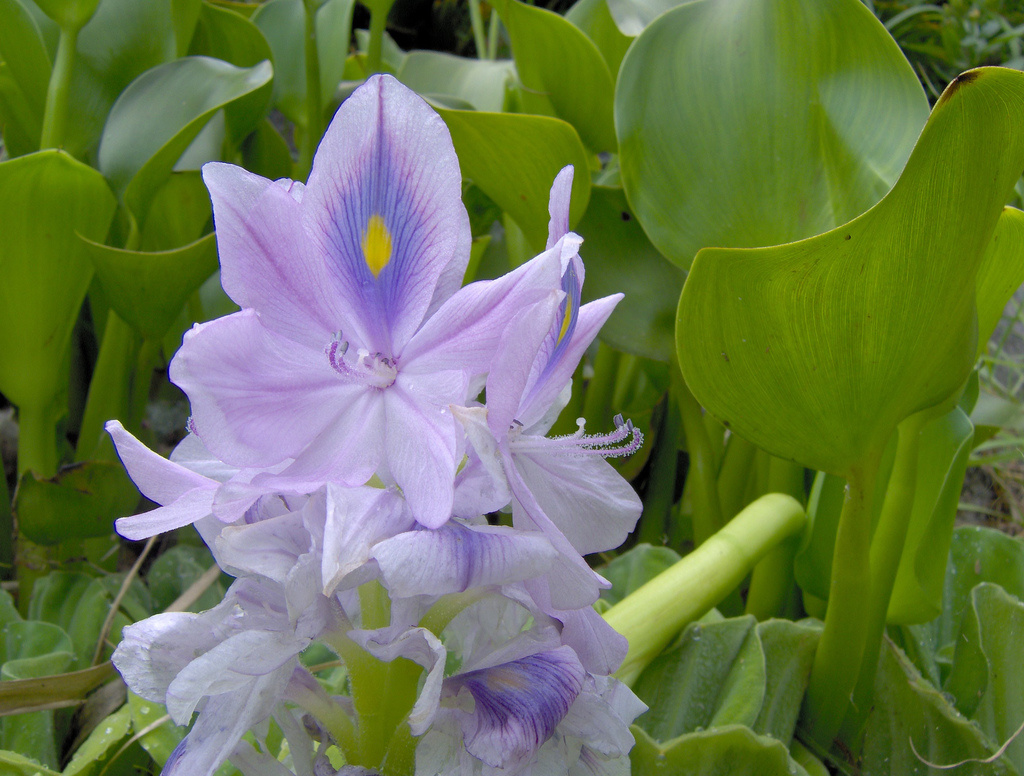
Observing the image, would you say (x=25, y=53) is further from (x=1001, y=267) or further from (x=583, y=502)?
(x=1001, y=267)

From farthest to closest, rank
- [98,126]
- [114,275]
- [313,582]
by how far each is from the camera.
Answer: [98,126] → [114,275] → [313,582]

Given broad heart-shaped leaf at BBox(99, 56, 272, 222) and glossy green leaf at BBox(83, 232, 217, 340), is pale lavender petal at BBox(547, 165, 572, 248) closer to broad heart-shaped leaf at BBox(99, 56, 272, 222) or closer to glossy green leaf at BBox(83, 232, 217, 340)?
glossy green leaf at BBox(83, 232, 217, 340)

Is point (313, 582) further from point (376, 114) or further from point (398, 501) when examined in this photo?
Answer: point (376, 114)

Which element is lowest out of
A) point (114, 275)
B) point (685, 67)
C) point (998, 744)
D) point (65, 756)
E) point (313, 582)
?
point (65, 756)

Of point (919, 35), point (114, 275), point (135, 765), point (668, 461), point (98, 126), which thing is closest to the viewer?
point (135, 765)

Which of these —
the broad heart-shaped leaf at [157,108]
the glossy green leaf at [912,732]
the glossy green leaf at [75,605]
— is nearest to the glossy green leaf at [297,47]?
the broad heart-shaped leaf at [157,108]

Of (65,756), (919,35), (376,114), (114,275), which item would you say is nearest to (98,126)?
(114,275)

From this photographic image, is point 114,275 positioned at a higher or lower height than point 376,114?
lower
